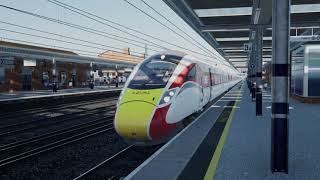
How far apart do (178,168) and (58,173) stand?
328 centimetres

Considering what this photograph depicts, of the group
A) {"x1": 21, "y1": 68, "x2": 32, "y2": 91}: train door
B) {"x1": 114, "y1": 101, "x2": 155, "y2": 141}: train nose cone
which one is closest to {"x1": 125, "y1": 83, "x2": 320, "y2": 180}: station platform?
{"x1": 114, "y1": 101, "x2": 155, "y2": 141}: train nose cone

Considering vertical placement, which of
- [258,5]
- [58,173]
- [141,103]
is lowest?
[58,173]

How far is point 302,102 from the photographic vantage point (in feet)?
80.9

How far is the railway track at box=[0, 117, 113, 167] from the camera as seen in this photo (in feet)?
36.5

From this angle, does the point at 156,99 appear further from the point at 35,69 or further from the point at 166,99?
the point at 35,69

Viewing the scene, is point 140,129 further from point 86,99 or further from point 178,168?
point 86,99

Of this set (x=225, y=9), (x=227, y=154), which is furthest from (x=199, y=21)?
(x=227, y=154)

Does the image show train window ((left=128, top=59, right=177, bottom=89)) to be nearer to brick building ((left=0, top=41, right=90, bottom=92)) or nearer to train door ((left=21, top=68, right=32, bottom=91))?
brick building ((left=0, top=41, right=90, bottom=92))

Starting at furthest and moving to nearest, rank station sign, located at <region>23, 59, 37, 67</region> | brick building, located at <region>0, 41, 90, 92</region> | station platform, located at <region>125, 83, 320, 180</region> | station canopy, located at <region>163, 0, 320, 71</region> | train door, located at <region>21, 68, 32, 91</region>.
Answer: train door, located at <region>21, 68, 32, 91</region>, station sign, located at <region>23, 59, 37, 67</region>, brick building, located at <region>0, 41, 90, 92</region>, station canopy, located at <region>163, 0, 320, 71</region>, station platform, located at <region>125, 83, 320, 180</region>

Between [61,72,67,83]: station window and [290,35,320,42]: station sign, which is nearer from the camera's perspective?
[290,35,320,42]: station sign

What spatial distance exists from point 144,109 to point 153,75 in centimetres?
156

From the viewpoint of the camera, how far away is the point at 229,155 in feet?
28.6

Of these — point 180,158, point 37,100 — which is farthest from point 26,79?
point 180,158

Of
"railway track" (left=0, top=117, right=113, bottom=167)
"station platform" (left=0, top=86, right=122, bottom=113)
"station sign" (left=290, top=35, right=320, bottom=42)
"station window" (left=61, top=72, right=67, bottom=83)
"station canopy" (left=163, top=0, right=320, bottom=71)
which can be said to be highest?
"station canopy" (left=163, top=0, right=320, bottom=71)
